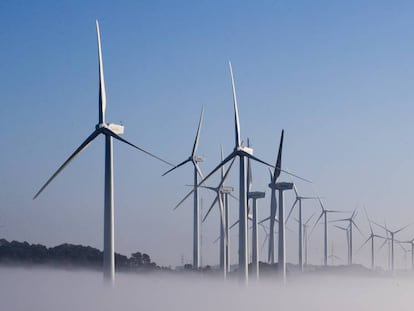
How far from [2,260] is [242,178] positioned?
98858mm

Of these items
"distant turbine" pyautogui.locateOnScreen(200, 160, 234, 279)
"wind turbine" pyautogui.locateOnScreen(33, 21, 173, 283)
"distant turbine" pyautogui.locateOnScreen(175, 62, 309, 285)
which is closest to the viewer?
"wind turbine" pyautogui.locateOnScreen(33, 21, 173, 283)

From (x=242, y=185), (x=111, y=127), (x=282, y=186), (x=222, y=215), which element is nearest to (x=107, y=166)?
(x=111, y=127)

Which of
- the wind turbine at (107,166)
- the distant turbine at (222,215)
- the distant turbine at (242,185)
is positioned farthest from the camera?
the distant turbine at (222,215)

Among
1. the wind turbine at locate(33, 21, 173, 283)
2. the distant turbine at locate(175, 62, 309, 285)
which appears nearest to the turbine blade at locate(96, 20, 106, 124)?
the wind turbine at locate(33, 21, 173, 283)

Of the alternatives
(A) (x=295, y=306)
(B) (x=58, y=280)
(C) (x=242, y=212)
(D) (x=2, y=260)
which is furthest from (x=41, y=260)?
(C) (x=242, y=212)

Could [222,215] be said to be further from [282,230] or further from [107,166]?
[107,166]

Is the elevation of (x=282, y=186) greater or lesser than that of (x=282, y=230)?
greater

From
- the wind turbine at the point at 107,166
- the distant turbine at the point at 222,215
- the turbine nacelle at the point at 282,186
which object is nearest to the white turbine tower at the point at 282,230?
the turbine nacelle at the point at 282,186

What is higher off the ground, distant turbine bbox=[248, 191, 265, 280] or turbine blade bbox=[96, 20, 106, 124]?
turbine blade bbox=[96, 20, 106, 124]

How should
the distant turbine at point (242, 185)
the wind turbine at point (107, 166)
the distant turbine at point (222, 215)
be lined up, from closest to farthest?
the wind turbine at point (107, 166), the distant turbine at point (242, 185), the distant turbine at point (222, 215)

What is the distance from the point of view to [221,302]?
104 m

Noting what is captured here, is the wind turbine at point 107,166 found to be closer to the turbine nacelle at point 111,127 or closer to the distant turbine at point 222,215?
the turbine nacelle at point 111,127

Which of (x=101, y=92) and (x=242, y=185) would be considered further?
(x=242, y=185)

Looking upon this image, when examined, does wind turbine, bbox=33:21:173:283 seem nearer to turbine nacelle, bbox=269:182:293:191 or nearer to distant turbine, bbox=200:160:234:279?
distant turbine, bbox=200:160:234:279
